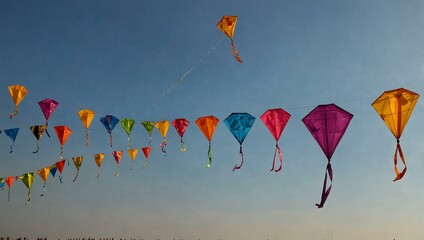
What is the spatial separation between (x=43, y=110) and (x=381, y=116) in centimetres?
1316

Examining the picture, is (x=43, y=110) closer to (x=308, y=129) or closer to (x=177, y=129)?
(x=177, y=129)

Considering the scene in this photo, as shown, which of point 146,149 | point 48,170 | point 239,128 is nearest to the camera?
point 239,128

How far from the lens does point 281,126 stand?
1390 cm

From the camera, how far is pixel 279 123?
13.9 metres

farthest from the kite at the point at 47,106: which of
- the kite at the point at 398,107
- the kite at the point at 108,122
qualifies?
the kite at the point at 398,107

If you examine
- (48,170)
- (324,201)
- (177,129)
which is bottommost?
(324,201)

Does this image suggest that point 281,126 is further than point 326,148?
Yes

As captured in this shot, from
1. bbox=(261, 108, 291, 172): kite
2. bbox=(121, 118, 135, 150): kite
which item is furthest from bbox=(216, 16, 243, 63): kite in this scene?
bbox=(121, 118, 135, 150): kite

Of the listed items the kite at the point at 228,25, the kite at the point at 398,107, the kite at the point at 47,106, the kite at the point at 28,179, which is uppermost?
the kite at the point at 228,25

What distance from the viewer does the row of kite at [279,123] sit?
35.6 feet

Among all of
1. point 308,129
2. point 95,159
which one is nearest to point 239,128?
point 308,129

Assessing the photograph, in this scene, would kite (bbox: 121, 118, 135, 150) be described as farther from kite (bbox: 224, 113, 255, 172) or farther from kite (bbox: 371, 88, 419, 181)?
kite (bbox: 371, 88, 419, 181)

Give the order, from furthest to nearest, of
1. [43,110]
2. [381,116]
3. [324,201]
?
[43,110]
[381,116]
[324,201]

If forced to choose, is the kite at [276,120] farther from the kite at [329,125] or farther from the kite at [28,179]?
the kite at [28,179]
